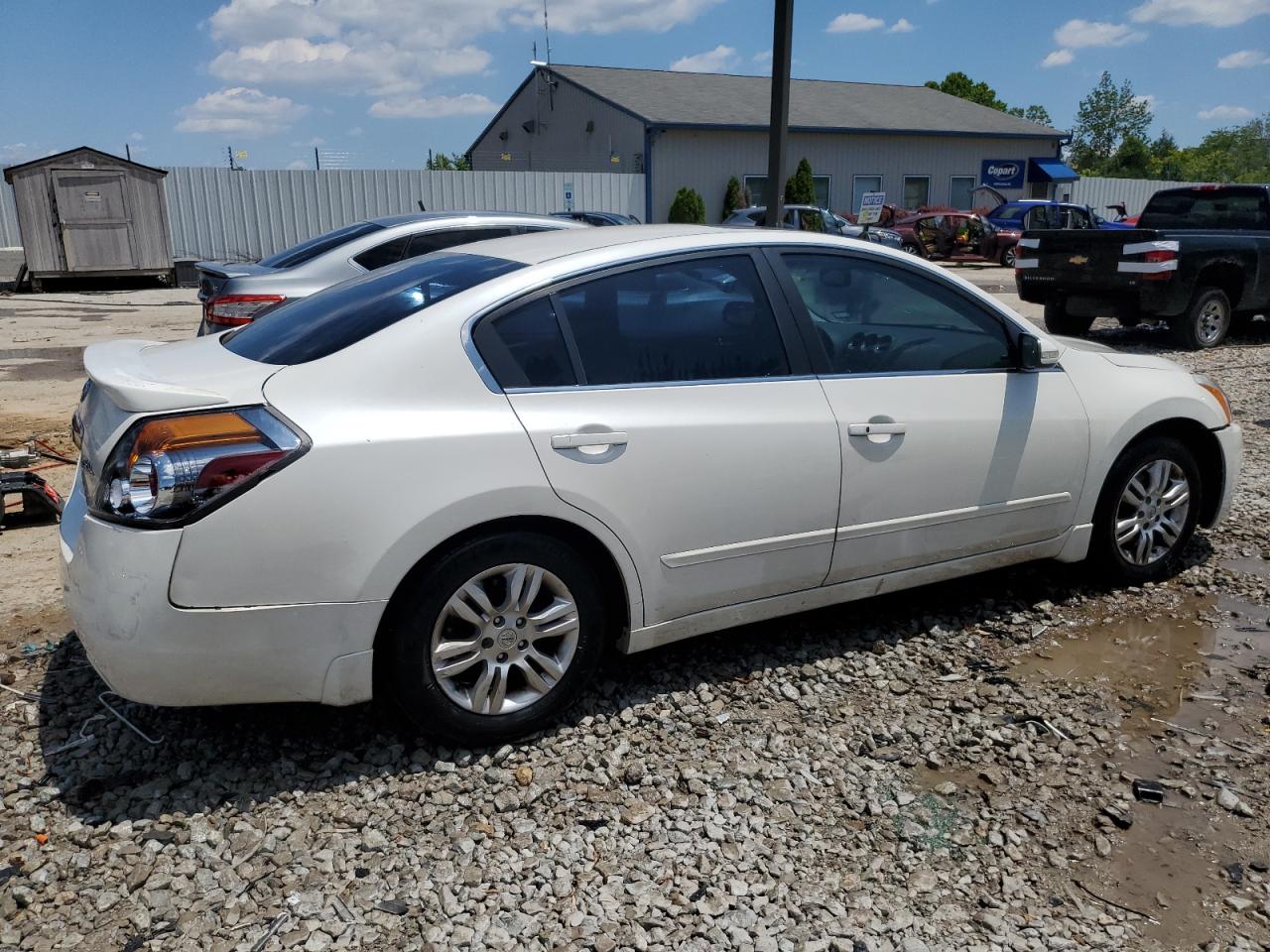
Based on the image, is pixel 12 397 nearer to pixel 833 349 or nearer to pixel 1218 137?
pixel 833 349

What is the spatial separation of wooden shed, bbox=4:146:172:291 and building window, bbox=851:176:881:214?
23596 millimetres

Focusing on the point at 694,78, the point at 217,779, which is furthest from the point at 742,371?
the point at 694,78

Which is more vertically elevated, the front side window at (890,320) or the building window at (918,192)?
the building window at (918,192)

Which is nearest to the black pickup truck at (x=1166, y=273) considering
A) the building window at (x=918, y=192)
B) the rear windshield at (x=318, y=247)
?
the rear windshield at (x=318, y=247)

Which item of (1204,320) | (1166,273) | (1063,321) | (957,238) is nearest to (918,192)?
(957,238)

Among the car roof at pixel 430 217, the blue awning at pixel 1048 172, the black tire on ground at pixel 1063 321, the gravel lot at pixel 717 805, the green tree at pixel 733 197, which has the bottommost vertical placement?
the gravel lot at pixel 717 805

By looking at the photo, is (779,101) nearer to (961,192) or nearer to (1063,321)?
(1063,321)

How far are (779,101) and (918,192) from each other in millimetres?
30826

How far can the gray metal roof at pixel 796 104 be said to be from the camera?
3362 cm

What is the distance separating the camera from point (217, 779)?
10.2 feet

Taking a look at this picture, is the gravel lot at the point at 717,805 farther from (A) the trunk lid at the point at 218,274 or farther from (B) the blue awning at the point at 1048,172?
(B) the blue awning at the point at 1048,172

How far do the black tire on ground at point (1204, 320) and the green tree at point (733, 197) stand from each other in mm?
22128

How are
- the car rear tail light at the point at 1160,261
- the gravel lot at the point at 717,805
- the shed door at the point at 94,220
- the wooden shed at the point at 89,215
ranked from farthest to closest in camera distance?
the shed door at the point at 94,220 < the wooden shed at the point at 89,215 < the car rear tail light at the point at 1160,261 < the gravel lot at the point at 717,805

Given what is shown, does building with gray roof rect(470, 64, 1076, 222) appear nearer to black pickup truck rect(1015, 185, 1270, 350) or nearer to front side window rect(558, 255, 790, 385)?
black pickup truck rect(1015, 185, 1270, 350)
